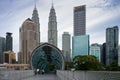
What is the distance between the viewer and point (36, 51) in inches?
3620

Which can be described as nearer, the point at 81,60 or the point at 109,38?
the point at 81,60

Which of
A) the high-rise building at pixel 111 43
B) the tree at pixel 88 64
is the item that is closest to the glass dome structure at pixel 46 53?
the tree at pixel 88 64

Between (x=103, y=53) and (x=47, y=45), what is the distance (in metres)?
81.8

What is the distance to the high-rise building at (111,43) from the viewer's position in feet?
486

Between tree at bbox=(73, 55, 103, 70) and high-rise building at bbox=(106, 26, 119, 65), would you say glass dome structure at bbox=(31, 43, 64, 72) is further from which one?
high-rise building at bbox=(106, 26, 119, 65)

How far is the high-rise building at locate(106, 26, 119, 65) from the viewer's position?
A: 14825 cm

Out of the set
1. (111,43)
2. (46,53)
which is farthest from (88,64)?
(111,43)

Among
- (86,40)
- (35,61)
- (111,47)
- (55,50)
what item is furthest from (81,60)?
(86,40)

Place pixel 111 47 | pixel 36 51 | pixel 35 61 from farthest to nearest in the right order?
pixel 111 47 < pixel 35 61 < pixel 36 51

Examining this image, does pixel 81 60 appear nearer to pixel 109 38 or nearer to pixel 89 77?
pixel 89 77

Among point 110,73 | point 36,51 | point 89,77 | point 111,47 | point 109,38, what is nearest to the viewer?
point 110,73

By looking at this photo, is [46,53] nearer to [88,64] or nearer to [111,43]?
[88,64]

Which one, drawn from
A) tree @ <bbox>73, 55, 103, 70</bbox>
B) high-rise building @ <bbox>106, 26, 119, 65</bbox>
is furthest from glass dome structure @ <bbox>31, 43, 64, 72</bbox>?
high-rise building @ <bbox>106, 26, 119, 65</bbox>

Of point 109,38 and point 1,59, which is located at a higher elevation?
point 109,38
